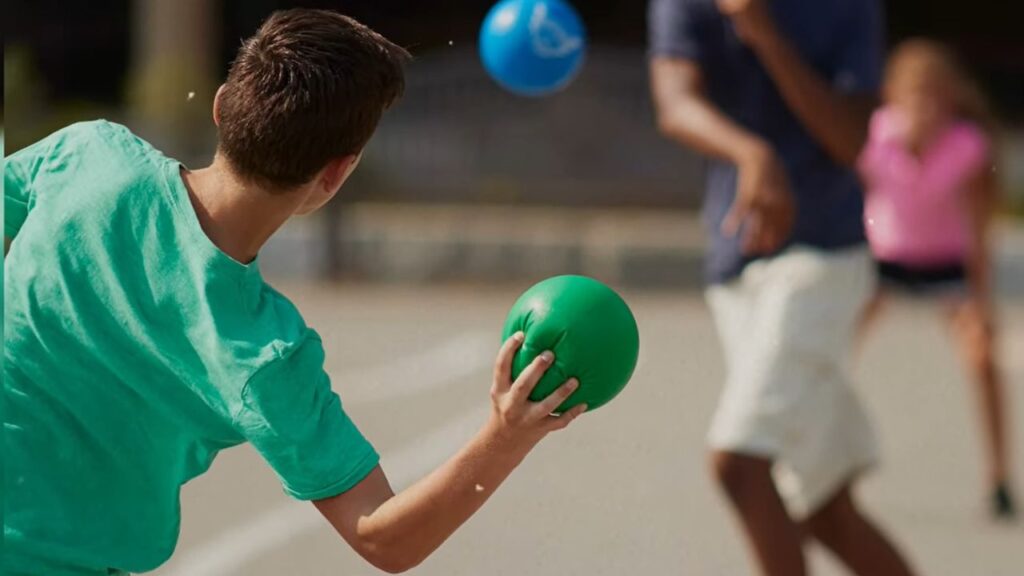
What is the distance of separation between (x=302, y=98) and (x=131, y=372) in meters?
0.47

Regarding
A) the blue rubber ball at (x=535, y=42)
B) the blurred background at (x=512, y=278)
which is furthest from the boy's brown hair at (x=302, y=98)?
the blue rubber ball at (x=535, y=42)

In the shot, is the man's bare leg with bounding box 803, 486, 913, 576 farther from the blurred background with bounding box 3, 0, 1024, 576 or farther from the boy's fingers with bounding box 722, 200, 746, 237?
the blurred background with bounding box 3, 0, 1024, 576

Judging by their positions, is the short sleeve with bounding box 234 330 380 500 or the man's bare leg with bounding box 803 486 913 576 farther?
the man's bare leg with bounding box 803 486 913 576

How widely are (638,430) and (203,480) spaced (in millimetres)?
2117

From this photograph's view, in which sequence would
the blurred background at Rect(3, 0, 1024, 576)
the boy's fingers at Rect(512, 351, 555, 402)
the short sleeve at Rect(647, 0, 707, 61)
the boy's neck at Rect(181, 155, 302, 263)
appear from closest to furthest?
the boy's fingers at Rect(512, 351, 555, 402)
the boy's neck at Rect(181, 155, 302, 263)
the short sleeve at Rect(647, 0, 707, 61)
the blurred background at Rect(3, 0, 1024, 576)

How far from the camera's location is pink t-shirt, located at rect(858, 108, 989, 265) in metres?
7.40

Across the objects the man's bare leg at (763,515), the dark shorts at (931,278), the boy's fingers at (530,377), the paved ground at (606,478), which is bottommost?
the paved ground at (606,478)

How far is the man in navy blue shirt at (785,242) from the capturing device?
4359 millimetres

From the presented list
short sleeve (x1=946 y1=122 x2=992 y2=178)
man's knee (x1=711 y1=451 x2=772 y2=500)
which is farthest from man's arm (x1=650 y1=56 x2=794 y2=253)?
short sleeve (x1=946 y1=122 x2=992 y2=178)

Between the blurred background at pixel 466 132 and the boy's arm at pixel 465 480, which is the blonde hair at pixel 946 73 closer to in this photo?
the boy's arm at pixel 465 480

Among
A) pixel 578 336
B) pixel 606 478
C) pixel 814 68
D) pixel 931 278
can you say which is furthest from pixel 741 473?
pixel 931 278

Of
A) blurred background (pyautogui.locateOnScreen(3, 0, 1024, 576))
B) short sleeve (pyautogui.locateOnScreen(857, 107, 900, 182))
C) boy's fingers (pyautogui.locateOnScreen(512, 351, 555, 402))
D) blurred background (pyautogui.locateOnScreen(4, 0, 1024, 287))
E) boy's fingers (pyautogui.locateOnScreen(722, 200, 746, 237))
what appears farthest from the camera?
blurred background (pyautogui.locateOnScreen(4, 0, 1024, 287))

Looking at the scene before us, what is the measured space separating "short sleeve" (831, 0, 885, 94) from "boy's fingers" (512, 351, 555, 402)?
2.31 m

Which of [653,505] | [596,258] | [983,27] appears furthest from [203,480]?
[983,27]
